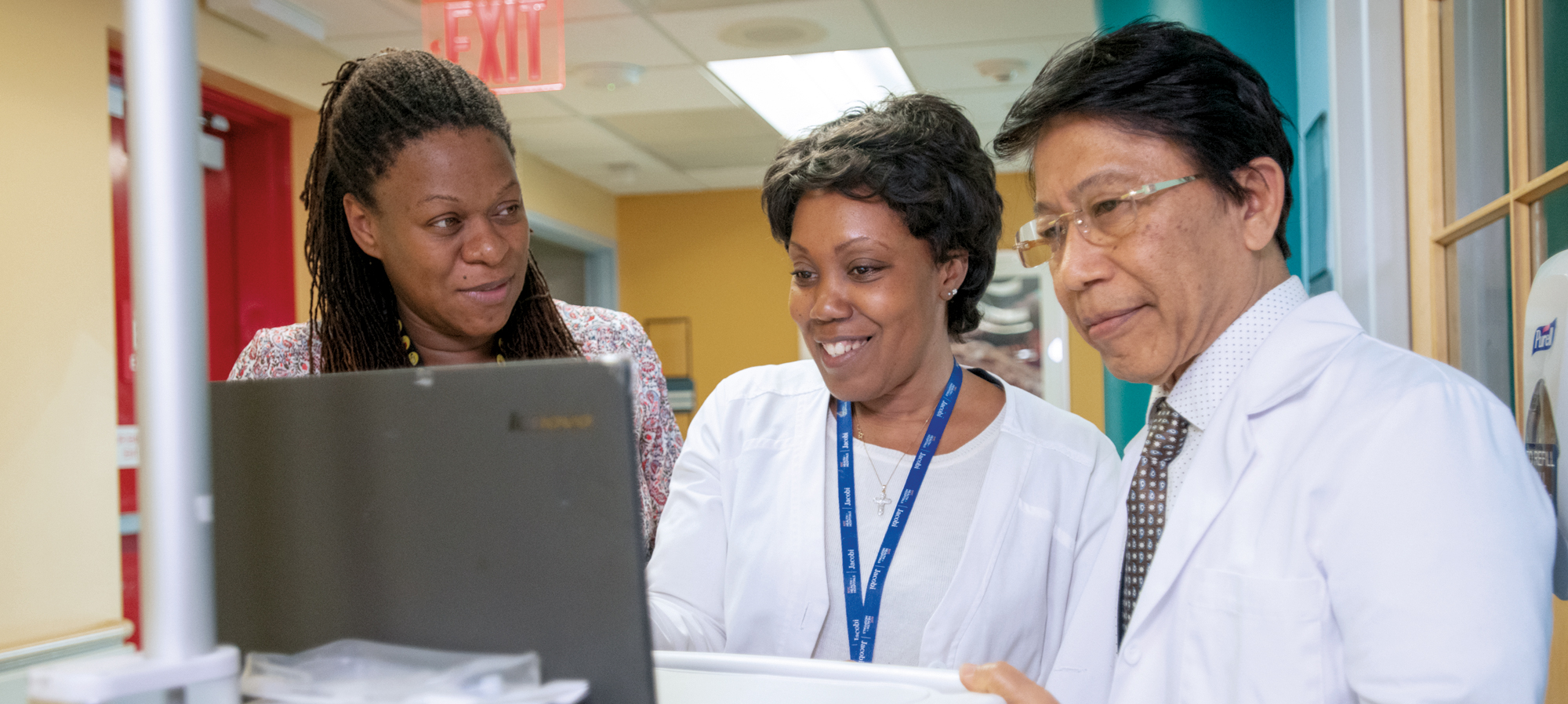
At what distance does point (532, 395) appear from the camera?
510mm

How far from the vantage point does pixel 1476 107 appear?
6.07 ft

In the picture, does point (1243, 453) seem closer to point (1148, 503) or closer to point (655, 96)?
point (1148, 503)

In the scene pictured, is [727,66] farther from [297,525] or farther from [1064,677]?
[297,525]

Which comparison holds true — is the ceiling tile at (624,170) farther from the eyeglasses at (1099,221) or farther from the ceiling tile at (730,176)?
→ the eyeglasses at (1099,221)

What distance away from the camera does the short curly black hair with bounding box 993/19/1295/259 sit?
1.14 m

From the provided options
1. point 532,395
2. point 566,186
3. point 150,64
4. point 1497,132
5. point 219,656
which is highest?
point 566,186

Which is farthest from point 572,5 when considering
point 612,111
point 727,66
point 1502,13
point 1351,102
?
point 1502,13

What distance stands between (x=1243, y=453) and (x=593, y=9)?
12.2 ft

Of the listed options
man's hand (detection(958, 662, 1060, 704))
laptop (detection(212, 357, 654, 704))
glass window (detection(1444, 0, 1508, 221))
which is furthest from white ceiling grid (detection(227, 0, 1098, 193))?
laptop (detection(212, 357, 654, 704))

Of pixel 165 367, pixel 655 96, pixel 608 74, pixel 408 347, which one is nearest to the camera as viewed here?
pixel 165 367

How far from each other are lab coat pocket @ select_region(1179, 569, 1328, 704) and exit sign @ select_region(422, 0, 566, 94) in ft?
10.2

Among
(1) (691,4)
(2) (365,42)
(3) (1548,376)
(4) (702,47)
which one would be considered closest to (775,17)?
(1) (691,4)

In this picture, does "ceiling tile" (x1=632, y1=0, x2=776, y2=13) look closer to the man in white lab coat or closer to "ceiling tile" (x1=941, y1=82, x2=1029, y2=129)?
"ceiling tile" (x1=941, y1=82, x2=1029, y2=129)

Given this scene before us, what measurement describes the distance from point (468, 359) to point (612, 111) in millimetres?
4534
